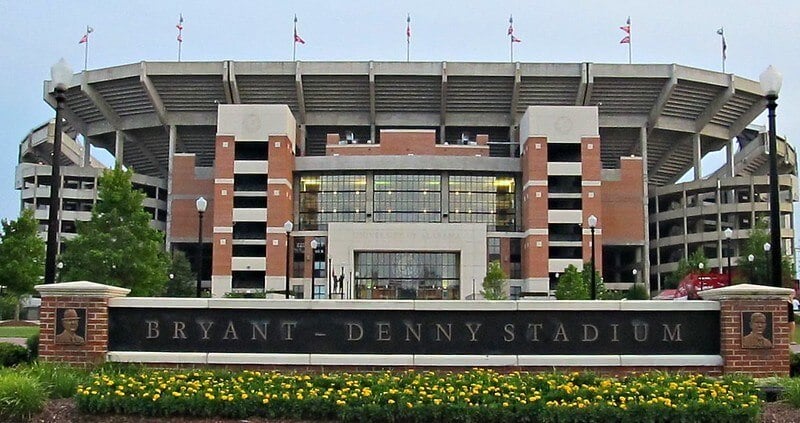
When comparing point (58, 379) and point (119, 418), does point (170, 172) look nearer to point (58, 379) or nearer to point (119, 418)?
point (58, 379)

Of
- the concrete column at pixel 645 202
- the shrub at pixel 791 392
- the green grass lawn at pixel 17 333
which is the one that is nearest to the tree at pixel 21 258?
the green grass lawn at pixel 17 333

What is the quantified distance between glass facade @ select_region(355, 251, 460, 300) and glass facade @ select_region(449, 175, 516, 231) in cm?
562

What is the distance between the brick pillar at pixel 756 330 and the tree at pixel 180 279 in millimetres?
69257

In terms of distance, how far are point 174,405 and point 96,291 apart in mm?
4911

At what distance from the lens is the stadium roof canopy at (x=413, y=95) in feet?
290

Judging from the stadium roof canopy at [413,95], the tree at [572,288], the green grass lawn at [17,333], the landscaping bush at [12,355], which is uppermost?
the stadium roof canopy at [413,95]

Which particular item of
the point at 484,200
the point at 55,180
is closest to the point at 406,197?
the point at 484,200

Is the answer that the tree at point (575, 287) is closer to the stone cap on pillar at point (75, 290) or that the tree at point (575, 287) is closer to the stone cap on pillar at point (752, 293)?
the stone cap on pillar at point (752, 293)

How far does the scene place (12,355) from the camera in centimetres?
1906

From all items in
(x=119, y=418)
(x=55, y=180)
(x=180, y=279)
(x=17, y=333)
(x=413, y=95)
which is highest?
(x=413, y=95)

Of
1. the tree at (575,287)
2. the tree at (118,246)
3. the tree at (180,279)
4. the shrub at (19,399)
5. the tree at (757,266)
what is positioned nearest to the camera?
the shrub at (19,399)

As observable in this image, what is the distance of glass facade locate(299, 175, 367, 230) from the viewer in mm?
92438

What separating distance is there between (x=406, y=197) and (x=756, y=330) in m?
76.9

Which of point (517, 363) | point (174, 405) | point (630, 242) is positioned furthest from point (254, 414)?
point (630, 242)
